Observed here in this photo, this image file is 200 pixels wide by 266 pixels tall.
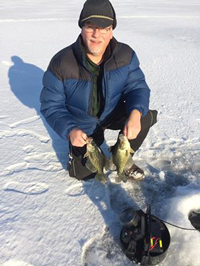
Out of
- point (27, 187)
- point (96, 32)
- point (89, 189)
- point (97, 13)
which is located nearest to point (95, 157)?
point (89, 189)

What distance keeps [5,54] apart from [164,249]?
6.64 m

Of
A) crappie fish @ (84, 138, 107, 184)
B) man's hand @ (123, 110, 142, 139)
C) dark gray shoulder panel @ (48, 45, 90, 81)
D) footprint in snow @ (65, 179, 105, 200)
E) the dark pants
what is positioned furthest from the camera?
the dark pants

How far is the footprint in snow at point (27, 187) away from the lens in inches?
99.8

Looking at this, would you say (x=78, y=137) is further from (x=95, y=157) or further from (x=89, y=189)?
(x=89, y=189)

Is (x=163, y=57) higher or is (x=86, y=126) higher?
(x=86, y=126)

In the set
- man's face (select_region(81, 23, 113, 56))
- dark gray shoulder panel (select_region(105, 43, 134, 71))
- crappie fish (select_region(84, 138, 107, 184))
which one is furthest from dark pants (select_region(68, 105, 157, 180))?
man's face (select_region(81, 23, 113, 56))

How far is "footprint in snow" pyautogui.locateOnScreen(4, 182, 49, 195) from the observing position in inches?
99.8

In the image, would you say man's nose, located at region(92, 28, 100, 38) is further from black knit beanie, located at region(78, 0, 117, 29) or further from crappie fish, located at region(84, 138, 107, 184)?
crappie fish, located at region(84, 138, 107, 184)

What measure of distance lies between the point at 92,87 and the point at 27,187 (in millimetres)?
1317

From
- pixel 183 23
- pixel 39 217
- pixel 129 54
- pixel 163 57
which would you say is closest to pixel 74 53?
pixel 129 54

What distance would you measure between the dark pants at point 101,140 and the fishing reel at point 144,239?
83cm

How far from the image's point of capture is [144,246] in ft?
5.88

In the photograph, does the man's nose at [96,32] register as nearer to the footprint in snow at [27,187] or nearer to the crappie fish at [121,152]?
the crappie fish at [121,152]

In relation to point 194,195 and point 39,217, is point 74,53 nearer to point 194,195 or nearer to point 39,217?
point 39,217
